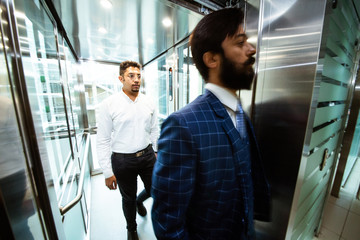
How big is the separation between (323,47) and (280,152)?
2.39 feet

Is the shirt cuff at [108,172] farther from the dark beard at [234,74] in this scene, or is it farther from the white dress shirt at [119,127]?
the dark beard at [234,74]

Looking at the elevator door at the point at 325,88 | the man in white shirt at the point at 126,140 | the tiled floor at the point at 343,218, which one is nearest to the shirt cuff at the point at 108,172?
the man in white shirt at the point at 126,140

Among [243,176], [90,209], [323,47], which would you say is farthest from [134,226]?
[323,47]

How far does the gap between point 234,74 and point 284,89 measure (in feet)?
1.72

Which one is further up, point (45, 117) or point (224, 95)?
point (224, 95)

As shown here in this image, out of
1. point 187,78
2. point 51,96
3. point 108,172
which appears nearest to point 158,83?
point 187,78

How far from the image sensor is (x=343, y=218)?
2113 mm

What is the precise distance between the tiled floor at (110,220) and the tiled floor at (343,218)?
234 centimetres

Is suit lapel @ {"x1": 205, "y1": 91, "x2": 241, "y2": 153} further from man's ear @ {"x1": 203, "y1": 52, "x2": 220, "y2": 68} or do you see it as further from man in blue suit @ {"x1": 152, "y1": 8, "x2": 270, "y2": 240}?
man's ear @ {"x1": 203, "y1": 52, "x2": 220, "y2": 68}

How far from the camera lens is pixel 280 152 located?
1.08 m

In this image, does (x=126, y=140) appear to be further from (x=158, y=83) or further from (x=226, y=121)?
(x=158, y=83)

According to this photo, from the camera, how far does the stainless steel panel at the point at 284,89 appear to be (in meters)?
0.90

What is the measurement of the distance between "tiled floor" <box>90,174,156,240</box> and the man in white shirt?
24 centimetres

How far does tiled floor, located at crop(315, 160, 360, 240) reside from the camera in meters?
1.87
